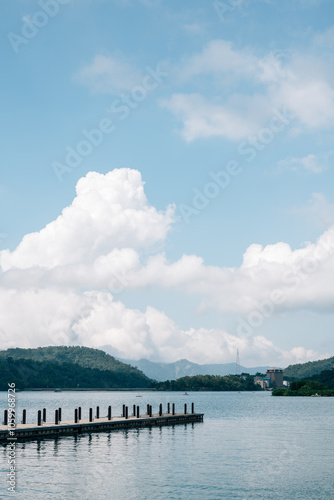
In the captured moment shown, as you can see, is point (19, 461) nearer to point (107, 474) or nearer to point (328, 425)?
point (107, 474)

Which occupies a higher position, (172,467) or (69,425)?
(69,425)

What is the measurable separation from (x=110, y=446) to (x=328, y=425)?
5626cm

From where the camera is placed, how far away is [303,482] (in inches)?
1930

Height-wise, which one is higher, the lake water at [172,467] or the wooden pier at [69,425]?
the wooden pier at [69,425]

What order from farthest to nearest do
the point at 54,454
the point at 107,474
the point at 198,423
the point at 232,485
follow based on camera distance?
the point at 198,423 < the point at 54,454 < the point at 107,474 < the point at 232,485

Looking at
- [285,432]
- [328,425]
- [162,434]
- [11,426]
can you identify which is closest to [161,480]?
[11,426]

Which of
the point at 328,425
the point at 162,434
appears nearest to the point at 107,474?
the point at 162,434

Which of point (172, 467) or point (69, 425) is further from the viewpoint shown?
point (69, 425)

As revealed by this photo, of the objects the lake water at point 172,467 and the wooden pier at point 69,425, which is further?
the wooden pier at point 69,425

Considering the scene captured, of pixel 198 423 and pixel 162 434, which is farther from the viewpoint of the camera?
pixel 198 423

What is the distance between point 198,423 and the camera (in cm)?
10488

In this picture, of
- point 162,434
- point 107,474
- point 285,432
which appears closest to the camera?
point 107,474

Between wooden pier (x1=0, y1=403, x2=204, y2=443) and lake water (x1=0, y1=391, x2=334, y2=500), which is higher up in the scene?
wooden pier (x1=0, y1=403, x2=204, y2=443)

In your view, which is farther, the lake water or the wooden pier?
the wooden pier
